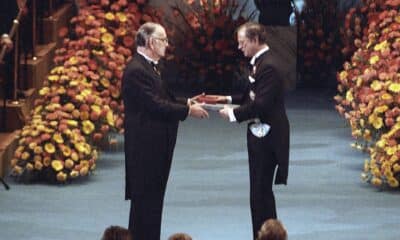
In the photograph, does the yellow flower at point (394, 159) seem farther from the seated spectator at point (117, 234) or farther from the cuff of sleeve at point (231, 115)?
the seated spectator at point (117, 234)

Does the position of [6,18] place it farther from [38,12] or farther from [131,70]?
[131,70]

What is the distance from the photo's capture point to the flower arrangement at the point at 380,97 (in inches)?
410

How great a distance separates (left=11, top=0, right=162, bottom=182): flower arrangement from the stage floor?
0.53 ft

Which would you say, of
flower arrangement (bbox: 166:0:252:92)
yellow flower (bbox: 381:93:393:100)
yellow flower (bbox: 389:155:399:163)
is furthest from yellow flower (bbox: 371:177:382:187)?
flower arrangement (bbox: 166:0:252:92)

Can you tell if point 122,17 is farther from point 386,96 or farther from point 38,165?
point 386,96

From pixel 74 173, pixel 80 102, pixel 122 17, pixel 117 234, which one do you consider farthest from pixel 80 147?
pixel 117 234

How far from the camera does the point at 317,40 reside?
1544 cm

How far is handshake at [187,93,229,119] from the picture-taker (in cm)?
830

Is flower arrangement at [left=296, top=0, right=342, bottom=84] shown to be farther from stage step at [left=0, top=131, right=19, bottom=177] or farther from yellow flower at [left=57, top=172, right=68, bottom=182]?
yellow flower at [left=57, top=172, right=68, bottom=182]

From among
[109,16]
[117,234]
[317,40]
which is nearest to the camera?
[117,234]

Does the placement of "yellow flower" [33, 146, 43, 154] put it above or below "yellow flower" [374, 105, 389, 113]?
below

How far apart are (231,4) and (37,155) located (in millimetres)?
4967

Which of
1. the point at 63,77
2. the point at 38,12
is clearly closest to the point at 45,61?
the point at 38,12

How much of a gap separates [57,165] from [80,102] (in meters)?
0.70
